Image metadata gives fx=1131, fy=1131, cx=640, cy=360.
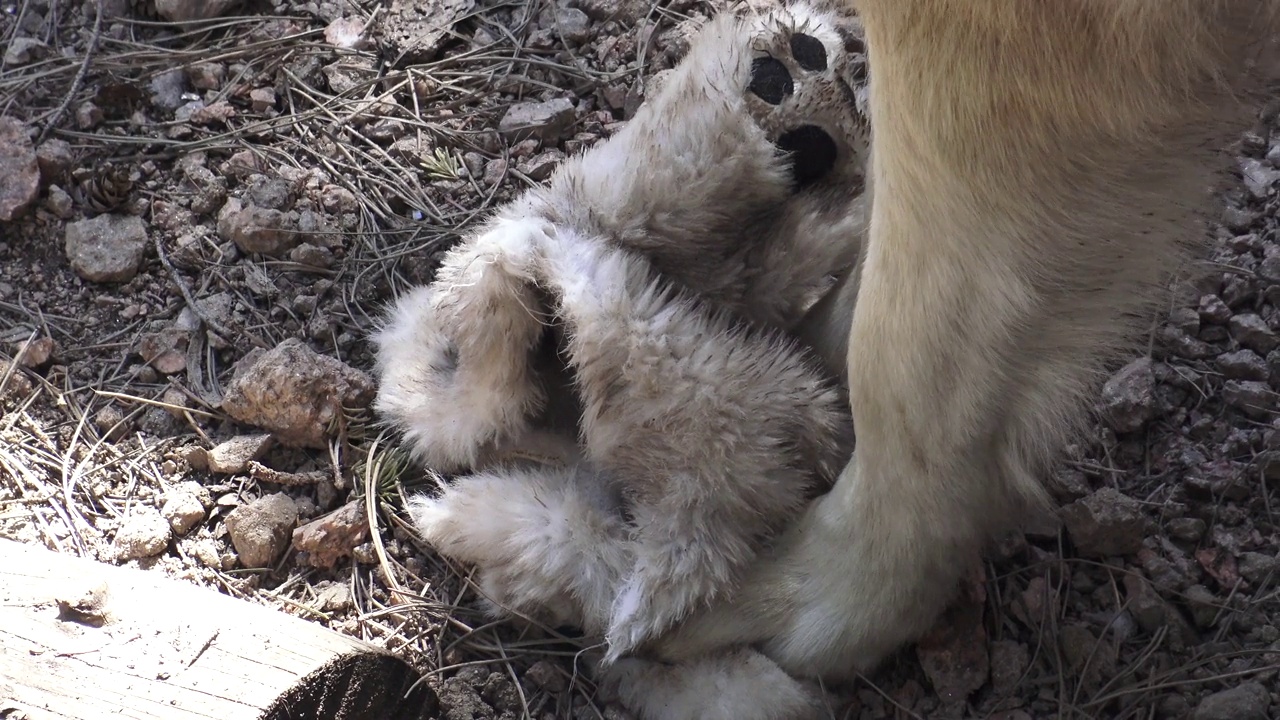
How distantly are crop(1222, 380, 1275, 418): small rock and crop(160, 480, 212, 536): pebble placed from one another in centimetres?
192

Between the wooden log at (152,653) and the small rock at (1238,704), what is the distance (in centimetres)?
127

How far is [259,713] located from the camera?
1.47 metres

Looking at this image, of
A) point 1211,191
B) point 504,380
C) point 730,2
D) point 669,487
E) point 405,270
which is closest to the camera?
point 1211,191

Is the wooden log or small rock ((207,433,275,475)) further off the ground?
the wooden log

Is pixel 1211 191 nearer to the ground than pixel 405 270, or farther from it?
farther from it

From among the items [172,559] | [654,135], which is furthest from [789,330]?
[172,559]

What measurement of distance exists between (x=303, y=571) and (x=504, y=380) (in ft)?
1.91

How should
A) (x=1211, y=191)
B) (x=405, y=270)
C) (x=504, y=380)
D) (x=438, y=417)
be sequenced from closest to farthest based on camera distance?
1. (x=1211, y=191)
2. (x=504, y=380)
3. (x=438, y=417)
4. (x=405, y=270)

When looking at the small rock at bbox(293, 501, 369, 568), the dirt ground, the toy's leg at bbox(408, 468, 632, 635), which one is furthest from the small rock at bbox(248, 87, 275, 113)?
the toy's leg at bbox(408, 468, 632, 635)

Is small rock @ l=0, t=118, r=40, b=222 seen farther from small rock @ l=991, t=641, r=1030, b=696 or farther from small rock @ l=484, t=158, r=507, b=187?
small rock @ l=991, t=641, r=1030, b=696

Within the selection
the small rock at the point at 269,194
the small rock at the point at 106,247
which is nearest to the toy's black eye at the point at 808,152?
the small rock at the point at 269,194

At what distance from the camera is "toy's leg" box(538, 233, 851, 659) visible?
175cm

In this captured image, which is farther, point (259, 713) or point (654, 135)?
point (654, 135)

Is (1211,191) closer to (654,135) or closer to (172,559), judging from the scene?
(654,135)
